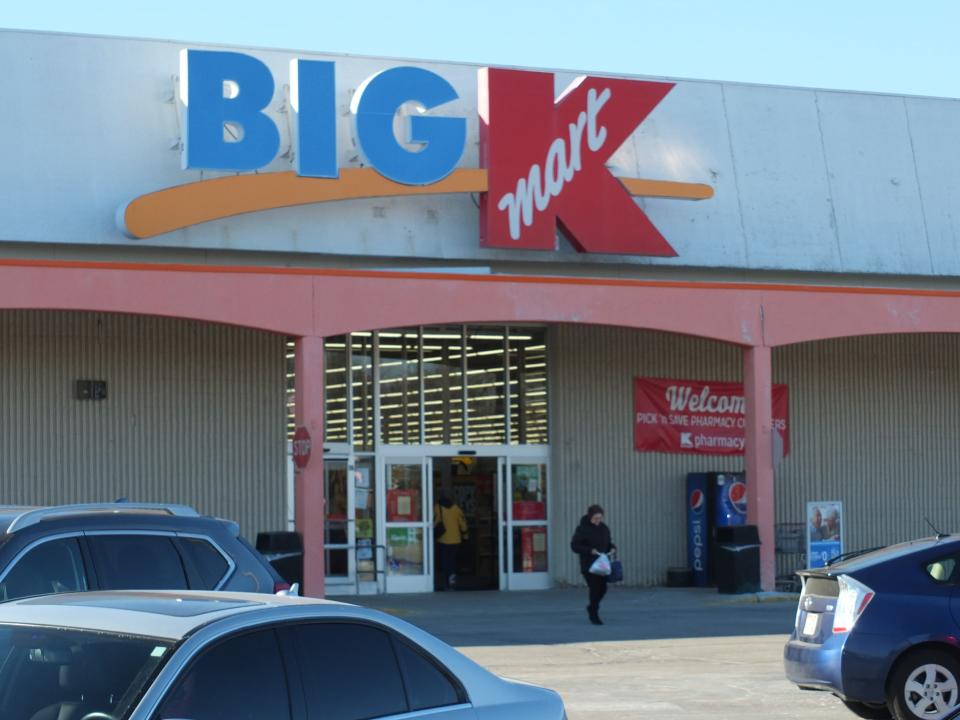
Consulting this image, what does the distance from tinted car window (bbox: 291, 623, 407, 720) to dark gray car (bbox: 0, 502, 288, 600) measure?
9.82ft

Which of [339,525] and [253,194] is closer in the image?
[253,194]

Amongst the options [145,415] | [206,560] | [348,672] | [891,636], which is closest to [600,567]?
[145,415]

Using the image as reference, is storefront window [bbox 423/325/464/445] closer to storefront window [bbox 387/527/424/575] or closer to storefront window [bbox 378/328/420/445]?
storefront window [bbox 378/328/420/445]

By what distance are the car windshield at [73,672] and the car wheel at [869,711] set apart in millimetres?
7342

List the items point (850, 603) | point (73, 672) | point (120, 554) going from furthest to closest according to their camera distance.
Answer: point (850, 603) < point (120, 554) < point (73, 672)

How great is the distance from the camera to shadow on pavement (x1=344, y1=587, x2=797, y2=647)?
18245 millimetres

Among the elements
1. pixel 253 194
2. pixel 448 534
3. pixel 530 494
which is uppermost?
pixel 253 194

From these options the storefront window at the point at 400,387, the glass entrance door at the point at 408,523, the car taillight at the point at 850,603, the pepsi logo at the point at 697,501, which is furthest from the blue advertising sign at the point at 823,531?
the car taillight at the point at 850,603

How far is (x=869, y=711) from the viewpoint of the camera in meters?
11.6

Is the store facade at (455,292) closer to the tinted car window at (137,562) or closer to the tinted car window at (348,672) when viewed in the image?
the tinted car window at (137,562)

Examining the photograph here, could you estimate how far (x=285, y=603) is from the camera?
237 inches

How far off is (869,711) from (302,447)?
1042 centimetres

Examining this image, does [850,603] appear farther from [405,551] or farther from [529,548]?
[529,548]

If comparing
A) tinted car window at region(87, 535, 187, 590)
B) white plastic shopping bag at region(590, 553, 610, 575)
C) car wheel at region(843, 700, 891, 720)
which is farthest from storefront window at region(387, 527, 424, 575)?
tinted car window at region(87, 535, 187, 590)
